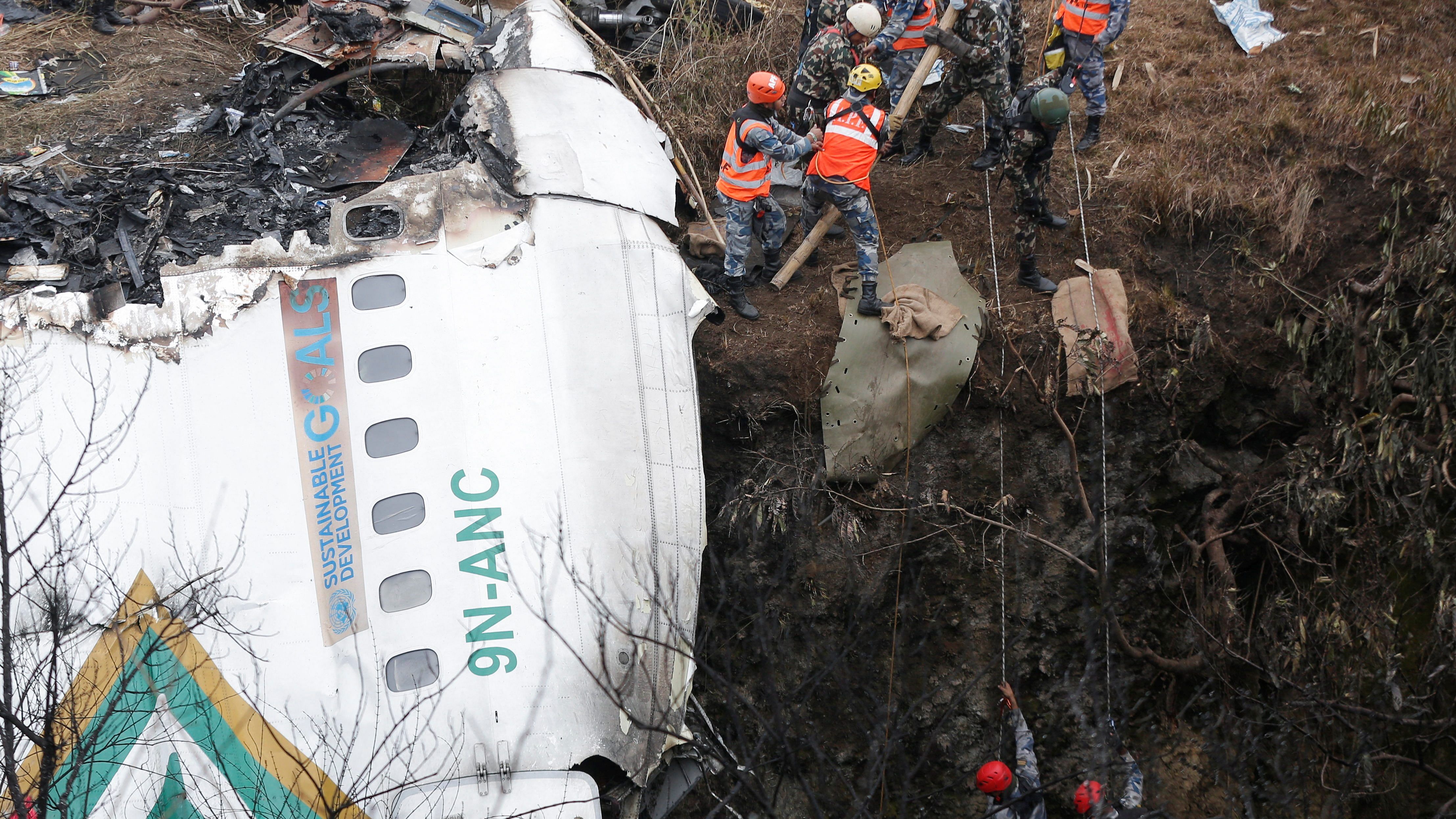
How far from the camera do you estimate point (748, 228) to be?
24.8 feet

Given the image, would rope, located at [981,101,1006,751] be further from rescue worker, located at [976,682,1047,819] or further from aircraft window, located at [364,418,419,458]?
aircraft window, located at [364,418,419,458]

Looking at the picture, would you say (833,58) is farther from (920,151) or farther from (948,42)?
(920,151)

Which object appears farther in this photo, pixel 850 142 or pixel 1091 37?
pixel 1091 37

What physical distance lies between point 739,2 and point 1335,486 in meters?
7.40

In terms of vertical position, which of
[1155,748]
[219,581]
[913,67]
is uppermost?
[913,67]

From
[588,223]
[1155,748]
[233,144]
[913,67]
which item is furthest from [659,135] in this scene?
[1155,748]

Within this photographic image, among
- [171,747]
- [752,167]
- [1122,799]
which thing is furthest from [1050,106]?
[171,747]

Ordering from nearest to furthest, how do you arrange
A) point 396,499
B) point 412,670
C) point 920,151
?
point 412,670
point 396,499
point 920,151

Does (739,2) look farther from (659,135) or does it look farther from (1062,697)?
(1062,697)

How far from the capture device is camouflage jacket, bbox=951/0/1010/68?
797cm

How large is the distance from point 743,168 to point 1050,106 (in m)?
2.30

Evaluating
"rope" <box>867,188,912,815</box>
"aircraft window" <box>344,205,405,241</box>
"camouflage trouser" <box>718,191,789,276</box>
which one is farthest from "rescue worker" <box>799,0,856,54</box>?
"aircraft window" <box>344,205,405,241</box>

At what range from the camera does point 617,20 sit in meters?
9.92

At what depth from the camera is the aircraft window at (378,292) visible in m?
5.94
